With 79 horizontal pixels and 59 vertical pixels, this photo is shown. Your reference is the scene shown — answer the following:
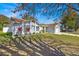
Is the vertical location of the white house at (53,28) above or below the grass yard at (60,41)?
above

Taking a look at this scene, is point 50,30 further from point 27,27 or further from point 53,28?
point 27,27

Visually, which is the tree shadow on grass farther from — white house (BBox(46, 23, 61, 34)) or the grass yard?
white house (BBox(46, 23, 61, 34))

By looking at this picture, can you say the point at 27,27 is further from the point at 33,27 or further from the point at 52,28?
the point at 52,28

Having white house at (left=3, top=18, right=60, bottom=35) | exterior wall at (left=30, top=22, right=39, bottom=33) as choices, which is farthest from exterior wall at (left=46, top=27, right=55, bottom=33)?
exterior wall at (left=30, top=22, right=39, bottom=33)

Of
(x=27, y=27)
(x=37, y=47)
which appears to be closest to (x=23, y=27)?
(x=27, y=27)

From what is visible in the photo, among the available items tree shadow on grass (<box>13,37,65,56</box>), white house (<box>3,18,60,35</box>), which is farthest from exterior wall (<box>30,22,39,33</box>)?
tree shadow on grass (<box>13,37,65,56</box>)

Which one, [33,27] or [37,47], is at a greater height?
[33,27]

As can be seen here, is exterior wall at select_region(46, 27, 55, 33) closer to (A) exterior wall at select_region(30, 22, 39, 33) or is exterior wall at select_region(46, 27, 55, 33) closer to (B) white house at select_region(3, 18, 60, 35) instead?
(B) white house at select_region(3, 18, 60, 35)

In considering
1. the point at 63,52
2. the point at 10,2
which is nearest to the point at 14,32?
the point at 10,2

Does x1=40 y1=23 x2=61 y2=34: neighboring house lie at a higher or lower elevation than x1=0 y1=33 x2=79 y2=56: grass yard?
higher

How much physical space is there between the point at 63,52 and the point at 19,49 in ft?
1.70

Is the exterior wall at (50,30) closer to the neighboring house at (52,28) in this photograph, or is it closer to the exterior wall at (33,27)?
the neighboring house at (52,28)

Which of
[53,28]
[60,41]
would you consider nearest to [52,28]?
[53,28]

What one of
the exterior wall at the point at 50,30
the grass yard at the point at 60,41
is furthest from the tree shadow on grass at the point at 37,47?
the exterior wall at the point at 50,30
